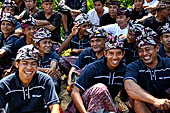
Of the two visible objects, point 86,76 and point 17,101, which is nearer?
point 17,101

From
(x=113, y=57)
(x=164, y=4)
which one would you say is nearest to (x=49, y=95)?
(x=113, y=57)

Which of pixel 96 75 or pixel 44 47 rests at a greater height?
pixel 44 47

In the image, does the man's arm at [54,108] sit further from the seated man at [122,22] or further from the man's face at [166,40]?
the seated man at [122,22]

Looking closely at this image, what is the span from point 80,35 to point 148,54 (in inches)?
107

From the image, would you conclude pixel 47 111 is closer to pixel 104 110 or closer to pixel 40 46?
pixel 104 110

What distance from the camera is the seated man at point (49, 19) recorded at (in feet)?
29.9

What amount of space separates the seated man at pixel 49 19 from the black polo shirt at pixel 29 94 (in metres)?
4.11

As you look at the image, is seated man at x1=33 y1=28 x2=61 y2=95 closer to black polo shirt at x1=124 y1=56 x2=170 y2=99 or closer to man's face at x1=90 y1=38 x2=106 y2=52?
man's face at x1=90 y1=38 x2=106 y2=52

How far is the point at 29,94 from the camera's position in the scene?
507cm

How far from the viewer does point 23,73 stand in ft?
16.6

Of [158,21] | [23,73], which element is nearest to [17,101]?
[23,73]

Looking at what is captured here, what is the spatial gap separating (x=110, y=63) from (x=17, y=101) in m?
1.66

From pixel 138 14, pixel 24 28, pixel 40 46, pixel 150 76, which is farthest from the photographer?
pixel 138 14

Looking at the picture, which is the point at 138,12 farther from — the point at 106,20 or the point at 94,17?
the point at 94,17
